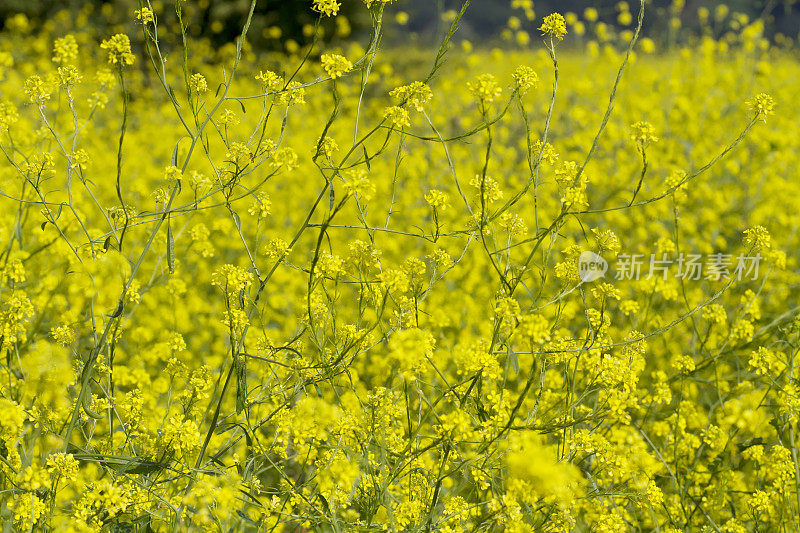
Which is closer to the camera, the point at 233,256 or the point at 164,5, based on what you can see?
the point at 233,256

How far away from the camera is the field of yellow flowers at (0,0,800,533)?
1518 millimetres

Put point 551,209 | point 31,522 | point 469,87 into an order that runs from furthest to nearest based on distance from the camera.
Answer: point 551,209
point 469,87
point 31,522

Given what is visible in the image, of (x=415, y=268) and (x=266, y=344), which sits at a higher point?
(x=415, y=268)

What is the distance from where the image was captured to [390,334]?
1.65m

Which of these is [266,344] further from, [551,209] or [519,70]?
[551,209]

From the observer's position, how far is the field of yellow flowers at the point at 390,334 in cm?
152

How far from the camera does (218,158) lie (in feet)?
18.6

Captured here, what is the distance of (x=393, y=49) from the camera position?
32.1 ft

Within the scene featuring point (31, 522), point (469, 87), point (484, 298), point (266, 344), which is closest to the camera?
point (31, 522)

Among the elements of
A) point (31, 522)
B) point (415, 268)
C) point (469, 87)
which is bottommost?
point (31, 522)

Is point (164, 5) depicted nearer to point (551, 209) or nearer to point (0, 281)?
point (551, 209)

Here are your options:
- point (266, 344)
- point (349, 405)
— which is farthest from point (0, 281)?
point (349, 405)

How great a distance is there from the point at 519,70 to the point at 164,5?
30.6 ft

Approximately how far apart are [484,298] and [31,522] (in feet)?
7.92
